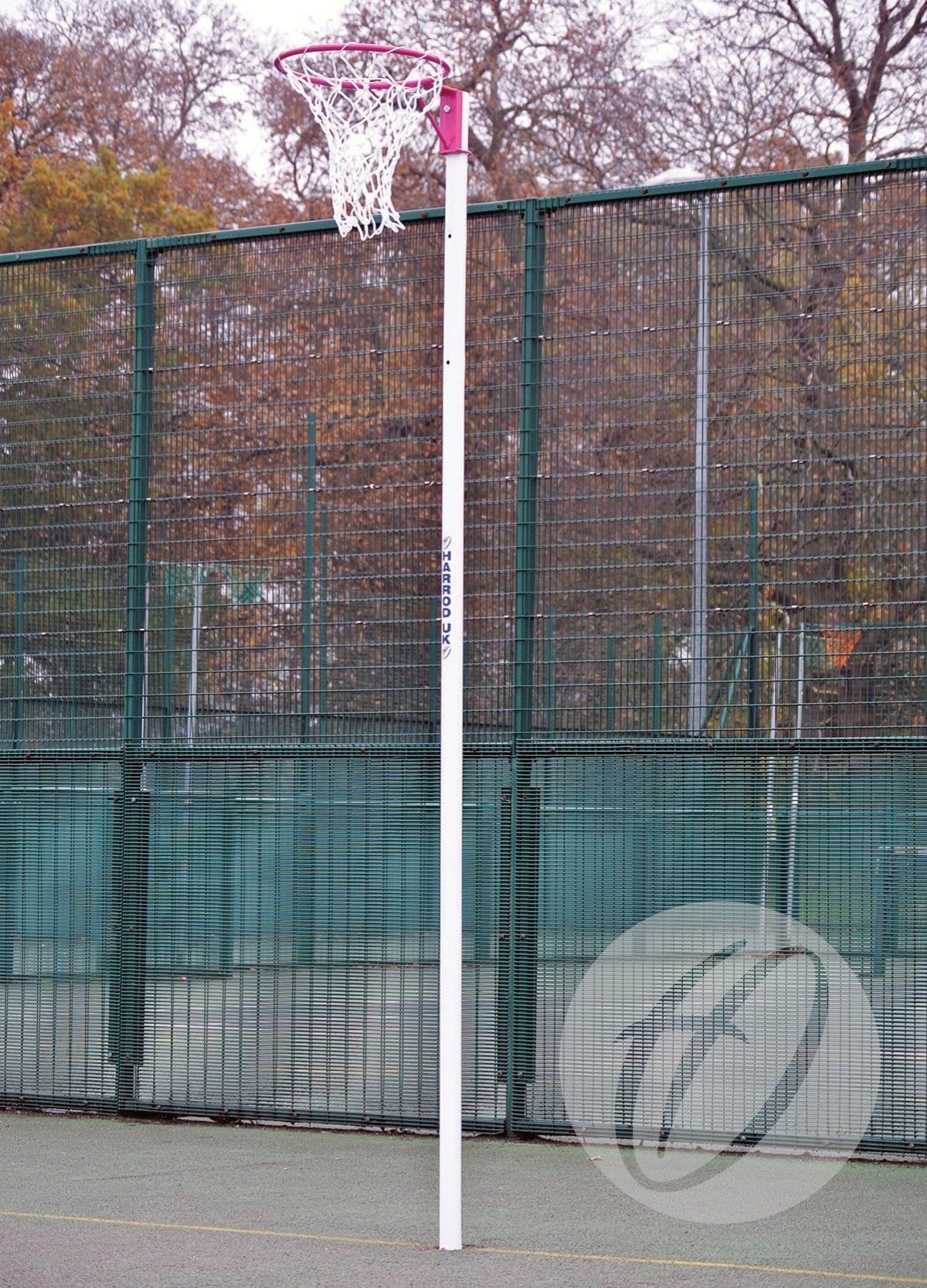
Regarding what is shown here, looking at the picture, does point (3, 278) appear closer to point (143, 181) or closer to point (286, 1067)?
point (286, 1067)

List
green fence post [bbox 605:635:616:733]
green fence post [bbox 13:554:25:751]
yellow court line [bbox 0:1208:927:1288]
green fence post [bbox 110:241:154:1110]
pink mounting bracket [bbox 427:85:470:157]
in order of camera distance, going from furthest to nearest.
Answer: green fence post [bbox 13:554:25:751], green fence post [bbox 110:241:154:1110], green fence post [bbox 605:635:616:733], pink mounting bracket [bbox 427:85:470:157], yellow court line [bbox 0:1208:927:1288]

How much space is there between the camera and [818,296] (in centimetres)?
707

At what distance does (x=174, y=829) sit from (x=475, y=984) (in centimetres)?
166

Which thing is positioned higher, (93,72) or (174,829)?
(93,72)

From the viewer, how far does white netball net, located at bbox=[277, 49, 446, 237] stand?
19.4 ft

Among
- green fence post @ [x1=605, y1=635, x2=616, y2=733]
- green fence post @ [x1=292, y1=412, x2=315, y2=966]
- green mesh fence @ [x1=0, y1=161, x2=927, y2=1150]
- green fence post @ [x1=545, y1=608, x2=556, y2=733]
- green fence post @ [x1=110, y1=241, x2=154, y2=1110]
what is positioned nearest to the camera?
green mesh fence @ [x1=0, y1=161, x2=927, y2=1150]

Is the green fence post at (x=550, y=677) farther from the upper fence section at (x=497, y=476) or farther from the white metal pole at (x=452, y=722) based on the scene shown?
the white metal pole at (x=452, y=722)

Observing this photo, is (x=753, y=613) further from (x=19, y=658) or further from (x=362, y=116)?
(x=19, y=658)

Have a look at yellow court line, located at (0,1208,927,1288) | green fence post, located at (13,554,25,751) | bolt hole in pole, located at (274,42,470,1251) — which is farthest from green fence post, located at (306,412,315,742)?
yellow court line, located at (0,1208,927,1288)

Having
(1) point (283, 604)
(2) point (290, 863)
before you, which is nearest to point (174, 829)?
(2) point (290, 863)

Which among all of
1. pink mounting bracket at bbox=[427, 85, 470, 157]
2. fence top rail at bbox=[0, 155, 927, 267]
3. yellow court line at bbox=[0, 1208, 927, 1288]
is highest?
fence top rail at bbox=[0, 155, 927, 267]

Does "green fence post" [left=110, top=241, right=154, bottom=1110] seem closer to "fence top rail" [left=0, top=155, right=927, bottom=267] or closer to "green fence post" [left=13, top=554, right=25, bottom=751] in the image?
"fence top rail" [left=0, top=155, right=927, bottom=267]

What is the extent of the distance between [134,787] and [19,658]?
3.43 feet

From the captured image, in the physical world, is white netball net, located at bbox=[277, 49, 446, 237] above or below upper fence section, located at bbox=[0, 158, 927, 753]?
above
